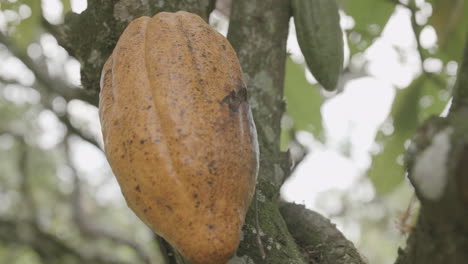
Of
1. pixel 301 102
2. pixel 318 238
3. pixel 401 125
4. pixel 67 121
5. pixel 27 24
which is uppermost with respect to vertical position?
pixel 401 125

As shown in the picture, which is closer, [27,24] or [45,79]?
[27,24]

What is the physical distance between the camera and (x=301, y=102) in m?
2.18

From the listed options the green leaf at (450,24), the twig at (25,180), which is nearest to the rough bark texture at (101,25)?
the green leaf at (450,24)

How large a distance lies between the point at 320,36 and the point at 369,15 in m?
0.41

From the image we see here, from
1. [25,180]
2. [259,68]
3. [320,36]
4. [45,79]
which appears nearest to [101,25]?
[259,68]

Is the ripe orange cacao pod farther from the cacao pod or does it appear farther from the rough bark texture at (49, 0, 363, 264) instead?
the cacao pod

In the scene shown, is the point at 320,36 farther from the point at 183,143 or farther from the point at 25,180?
the point at 25,180

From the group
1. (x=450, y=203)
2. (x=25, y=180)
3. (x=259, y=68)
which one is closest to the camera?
(x=450, y=203)

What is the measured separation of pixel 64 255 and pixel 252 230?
137 inches

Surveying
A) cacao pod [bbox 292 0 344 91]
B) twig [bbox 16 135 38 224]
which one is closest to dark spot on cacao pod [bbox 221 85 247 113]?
cacao pod [bbox 292 0 344 91]

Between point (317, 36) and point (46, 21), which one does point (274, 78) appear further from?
point (46, 21)

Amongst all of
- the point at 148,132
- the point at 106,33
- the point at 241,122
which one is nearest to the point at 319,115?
the point at 106,33

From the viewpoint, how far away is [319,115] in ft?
7.16

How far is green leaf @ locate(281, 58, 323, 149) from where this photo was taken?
84.0 inches
